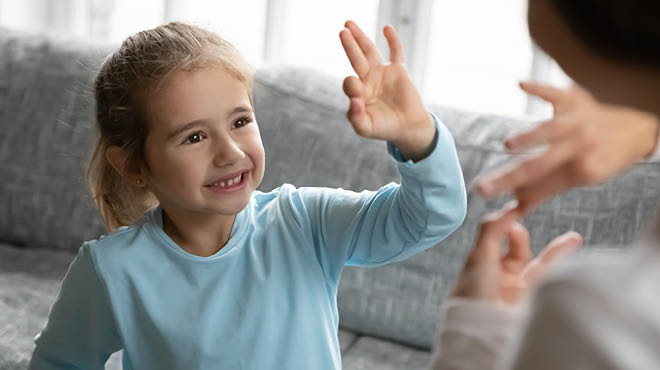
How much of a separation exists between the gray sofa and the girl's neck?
54 centimetres

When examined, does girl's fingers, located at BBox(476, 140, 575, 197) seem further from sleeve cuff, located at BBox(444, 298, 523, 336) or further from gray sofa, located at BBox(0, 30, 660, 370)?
gray sofa, located at BBox(0, 30, 660, 370)

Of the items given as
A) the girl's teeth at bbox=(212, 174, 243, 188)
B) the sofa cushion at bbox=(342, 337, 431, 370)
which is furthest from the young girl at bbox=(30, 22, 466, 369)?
the sofa cushion at bbox=(342, 337, 431, 370)

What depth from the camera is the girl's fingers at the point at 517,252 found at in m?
0.80

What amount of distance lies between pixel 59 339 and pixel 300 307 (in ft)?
1.27

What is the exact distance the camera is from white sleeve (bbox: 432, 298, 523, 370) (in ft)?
2.29

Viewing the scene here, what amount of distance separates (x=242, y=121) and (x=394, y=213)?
283mm

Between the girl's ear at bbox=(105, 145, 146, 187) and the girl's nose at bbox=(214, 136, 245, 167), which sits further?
the girl's ear at bbox=(105, 145, 146, 187)

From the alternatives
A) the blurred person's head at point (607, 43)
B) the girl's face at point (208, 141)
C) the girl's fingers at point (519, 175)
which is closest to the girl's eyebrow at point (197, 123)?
the girl's face at point (208, 141)

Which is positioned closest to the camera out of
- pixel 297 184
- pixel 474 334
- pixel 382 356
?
pixel 474 334

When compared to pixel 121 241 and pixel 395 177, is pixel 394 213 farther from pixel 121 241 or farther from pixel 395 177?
pixel 395 177

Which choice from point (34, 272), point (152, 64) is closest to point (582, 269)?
point (152, 64)

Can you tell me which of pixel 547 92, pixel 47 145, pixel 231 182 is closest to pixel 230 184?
pixel 231 182

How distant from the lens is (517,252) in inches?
32.0

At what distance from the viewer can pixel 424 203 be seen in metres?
1.15
